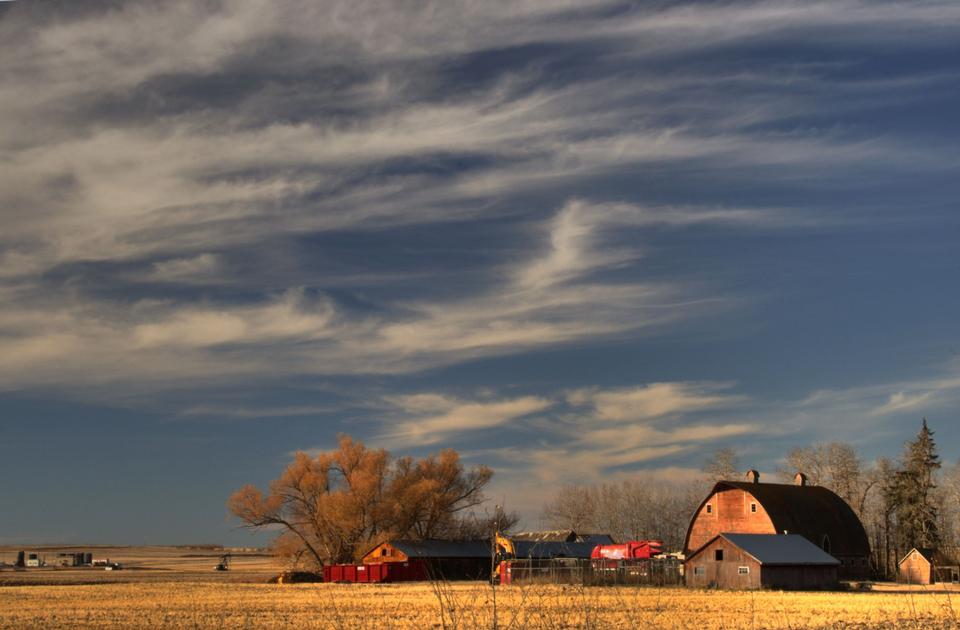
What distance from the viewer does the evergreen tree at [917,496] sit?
85500mm

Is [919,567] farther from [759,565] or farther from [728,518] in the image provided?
[759,565]

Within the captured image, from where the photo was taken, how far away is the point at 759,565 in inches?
2335

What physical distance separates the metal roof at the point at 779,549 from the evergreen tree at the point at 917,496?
86.8 ft

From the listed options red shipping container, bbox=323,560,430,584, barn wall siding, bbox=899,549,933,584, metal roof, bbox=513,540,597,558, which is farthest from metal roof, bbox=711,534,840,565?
red shipping container, bbox=323,560,430,584

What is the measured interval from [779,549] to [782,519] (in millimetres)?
14237

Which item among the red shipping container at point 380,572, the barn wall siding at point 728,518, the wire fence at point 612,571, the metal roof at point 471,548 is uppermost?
the barn wall siding at point 728,518

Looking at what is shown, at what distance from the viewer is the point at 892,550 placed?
99.9 meters

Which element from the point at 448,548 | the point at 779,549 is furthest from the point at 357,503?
the point at 779,549

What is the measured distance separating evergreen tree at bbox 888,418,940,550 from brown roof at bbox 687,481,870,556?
20.4 feet

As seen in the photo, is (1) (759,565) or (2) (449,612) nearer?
(2) (449,612)

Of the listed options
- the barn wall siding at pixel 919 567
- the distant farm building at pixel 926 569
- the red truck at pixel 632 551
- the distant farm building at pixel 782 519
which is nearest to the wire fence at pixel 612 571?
the red truck at pixel 632 551

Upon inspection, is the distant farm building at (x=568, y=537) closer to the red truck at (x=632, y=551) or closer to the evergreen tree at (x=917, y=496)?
the red truck at (x=632, y=551)

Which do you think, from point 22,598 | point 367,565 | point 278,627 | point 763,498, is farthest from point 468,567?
point 278,627

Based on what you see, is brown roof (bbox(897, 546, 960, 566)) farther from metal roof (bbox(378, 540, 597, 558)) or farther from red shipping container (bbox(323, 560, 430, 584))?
red shipping container (bbox(323, 560, 430, 584))
